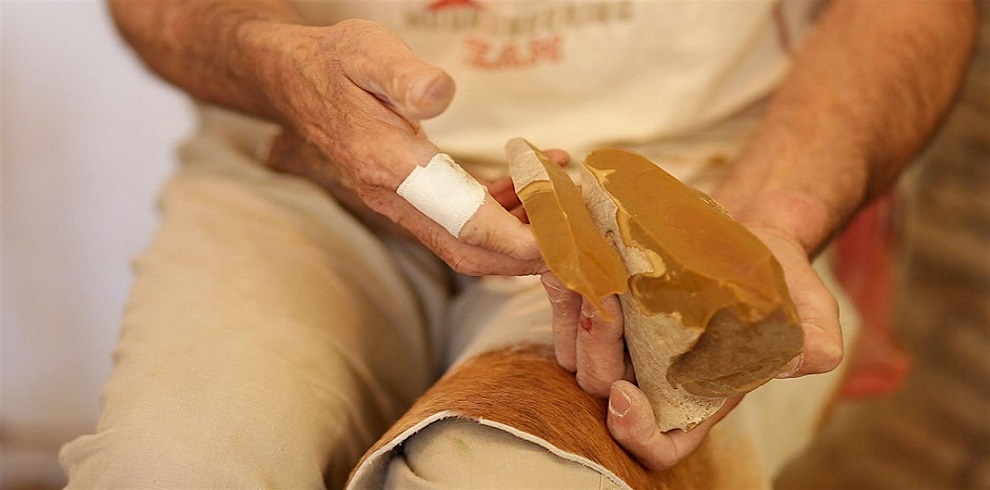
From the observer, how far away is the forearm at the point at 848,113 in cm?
85

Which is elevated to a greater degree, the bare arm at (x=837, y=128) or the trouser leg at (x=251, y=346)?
the bare arm at (x=837, y=128)

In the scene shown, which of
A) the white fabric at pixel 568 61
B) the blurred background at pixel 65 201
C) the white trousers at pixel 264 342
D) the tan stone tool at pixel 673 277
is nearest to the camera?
the tan stone tool at pixel 673 277

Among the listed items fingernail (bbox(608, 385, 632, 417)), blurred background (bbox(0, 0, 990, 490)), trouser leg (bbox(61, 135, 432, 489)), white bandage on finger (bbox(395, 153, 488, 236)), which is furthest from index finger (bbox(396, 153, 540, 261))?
blurred background (bbox(0, 0, 990, 490))

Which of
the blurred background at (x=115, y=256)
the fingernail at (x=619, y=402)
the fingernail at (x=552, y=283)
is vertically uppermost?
the fingernail at (x=552, y=283)

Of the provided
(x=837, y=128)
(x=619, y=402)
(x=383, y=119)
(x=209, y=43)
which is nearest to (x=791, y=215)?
(x=837, y=128)

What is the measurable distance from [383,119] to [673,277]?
0.71 feet

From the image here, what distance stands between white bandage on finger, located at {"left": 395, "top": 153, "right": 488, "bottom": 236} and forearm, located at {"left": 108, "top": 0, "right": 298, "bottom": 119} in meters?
0.22

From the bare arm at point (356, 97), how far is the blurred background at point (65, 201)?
21.4 inches

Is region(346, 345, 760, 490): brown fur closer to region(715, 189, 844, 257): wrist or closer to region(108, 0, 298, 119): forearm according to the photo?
region(715, 189, 844, 257): wrist

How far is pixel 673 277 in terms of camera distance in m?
0.57

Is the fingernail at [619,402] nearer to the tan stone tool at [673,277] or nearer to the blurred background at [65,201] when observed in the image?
the tan stone tool at [673,277]

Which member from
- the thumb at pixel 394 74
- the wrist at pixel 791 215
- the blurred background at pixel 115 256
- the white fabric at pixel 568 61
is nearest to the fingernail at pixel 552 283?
the thumb at pixel 394 74

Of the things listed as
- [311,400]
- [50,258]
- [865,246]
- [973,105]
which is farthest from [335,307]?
[973,105]

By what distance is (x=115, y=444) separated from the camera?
26.9 inches
